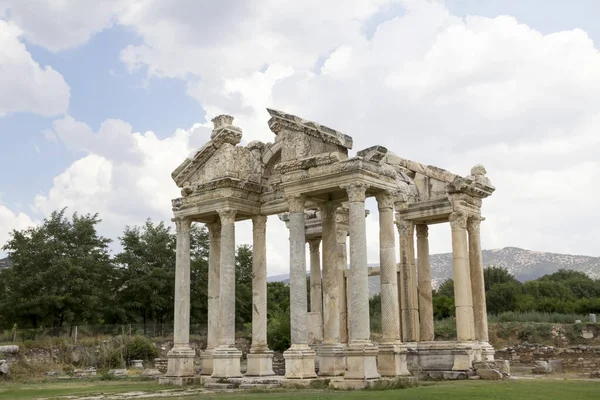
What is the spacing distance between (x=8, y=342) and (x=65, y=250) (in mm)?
12627

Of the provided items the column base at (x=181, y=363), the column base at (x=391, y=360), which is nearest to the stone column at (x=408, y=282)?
the column base at (x=391, y=360)

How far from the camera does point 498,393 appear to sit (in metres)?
17.1

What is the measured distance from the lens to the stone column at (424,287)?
1121 inches

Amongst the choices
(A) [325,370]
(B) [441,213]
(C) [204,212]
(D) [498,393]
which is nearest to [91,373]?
(C) [204,212]

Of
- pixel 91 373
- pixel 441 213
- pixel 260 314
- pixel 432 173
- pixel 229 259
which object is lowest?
pixel 91 373

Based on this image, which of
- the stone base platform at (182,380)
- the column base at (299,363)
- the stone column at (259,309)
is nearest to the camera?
the column base at (299,363)

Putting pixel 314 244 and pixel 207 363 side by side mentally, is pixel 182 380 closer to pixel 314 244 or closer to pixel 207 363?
pixel 207 363

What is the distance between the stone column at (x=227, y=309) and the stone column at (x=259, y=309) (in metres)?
0.71

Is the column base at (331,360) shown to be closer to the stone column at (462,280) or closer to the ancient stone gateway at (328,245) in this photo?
the ancient stone gateway at (328,245)

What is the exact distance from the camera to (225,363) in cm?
2464

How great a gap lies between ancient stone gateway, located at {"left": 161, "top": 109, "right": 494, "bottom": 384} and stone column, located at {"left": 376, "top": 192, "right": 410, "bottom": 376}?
0.04 meters

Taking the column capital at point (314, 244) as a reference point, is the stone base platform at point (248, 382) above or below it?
below

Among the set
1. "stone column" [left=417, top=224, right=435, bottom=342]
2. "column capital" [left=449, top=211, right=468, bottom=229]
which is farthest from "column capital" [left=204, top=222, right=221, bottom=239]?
"column capital" [left=449, top=211, right=468, bottom=229]

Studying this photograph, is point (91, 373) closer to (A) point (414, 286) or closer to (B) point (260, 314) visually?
(B) point (260, 314)
